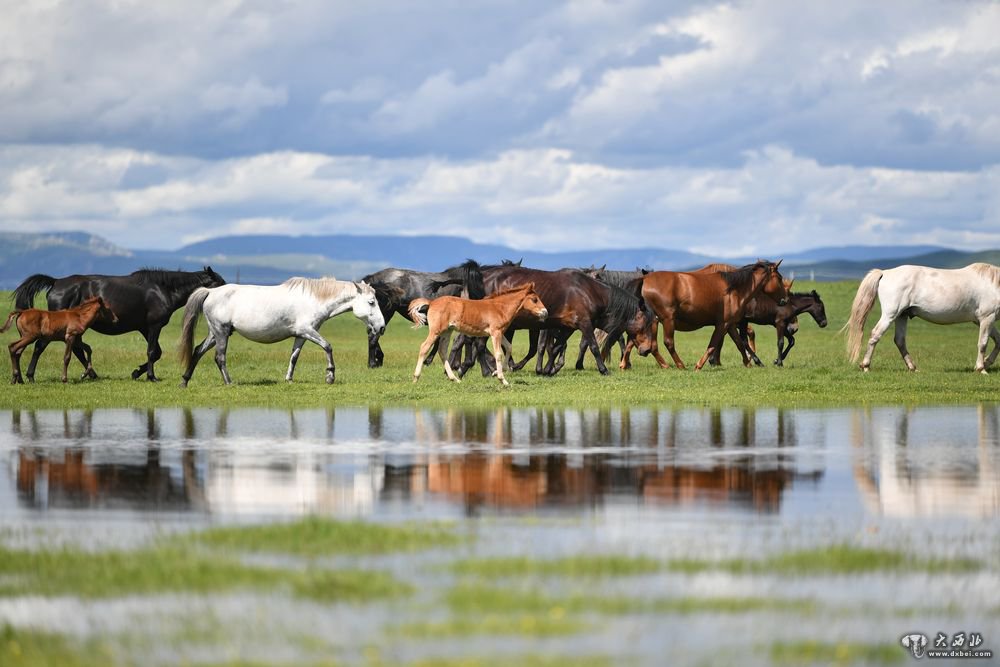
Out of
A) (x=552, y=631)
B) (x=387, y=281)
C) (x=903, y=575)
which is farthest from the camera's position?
(x=387, y=281)

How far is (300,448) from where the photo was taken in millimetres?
16109

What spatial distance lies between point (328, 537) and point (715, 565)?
115 inches

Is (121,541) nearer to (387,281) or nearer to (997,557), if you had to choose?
(997,557)

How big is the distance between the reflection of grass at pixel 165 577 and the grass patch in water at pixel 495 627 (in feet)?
2.73

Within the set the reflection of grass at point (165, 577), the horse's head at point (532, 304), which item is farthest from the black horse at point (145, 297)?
the reflection of grass at point (165, 577)

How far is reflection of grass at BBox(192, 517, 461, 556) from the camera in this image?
966cm

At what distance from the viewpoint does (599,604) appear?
790 cm

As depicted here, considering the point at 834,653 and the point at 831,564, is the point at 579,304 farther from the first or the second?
the point at 834,653

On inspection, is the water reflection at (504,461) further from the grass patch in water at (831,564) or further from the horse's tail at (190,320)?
the horse's tail at (190,320)

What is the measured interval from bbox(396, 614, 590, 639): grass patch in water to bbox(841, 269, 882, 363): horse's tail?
23.3 m

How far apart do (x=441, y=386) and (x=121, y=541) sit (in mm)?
15578

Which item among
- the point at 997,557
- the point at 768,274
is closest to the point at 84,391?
the point at 768,274

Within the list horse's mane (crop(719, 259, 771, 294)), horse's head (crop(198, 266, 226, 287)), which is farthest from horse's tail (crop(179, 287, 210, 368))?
horse's mane (crop(719, 259, 771, 294))

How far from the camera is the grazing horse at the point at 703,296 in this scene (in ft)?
105
